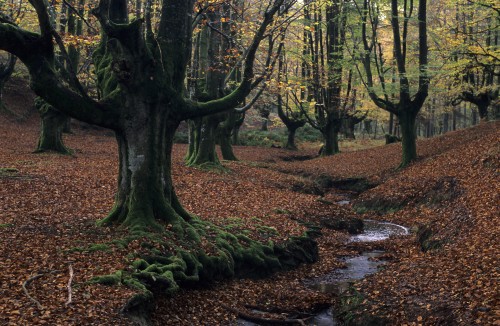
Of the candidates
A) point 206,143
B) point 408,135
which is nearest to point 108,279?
point 206,143

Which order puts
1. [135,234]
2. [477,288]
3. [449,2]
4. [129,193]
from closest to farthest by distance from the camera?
1. [477,288]
2. [135,234]
3. [129,193]
4. [449,2]

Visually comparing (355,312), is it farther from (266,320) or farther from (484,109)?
(484,109)

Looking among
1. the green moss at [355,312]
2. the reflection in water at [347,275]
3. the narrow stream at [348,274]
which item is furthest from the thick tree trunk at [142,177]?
the green moss at [355,312]

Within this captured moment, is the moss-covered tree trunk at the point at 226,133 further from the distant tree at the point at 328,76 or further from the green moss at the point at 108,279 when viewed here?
the green moss at the point at 108,279

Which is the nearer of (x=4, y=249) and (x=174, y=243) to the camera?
(x=4, y=249)

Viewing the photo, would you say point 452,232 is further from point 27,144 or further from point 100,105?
point 27,144

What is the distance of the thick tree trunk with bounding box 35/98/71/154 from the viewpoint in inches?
854

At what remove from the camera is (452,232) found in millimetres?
11922

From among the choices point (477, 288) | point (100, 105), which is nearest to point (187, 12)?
point (100, 105)

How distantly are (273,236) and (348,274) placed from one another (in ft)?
7.57

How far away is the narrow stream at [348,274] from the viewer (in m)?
8.88

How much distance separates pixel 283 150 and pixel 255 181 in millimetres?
21650

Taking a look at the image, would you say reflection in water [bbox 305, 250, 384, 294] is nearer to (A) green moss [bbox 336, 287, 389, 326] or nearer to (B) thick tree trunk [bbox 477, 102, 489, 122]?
(A) green moss [bbox 336, 287, 389, 326]

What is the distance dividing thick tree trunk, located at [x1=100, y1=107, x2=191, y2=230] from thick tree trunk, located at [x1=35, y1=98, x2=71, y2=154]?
44.4 ft
